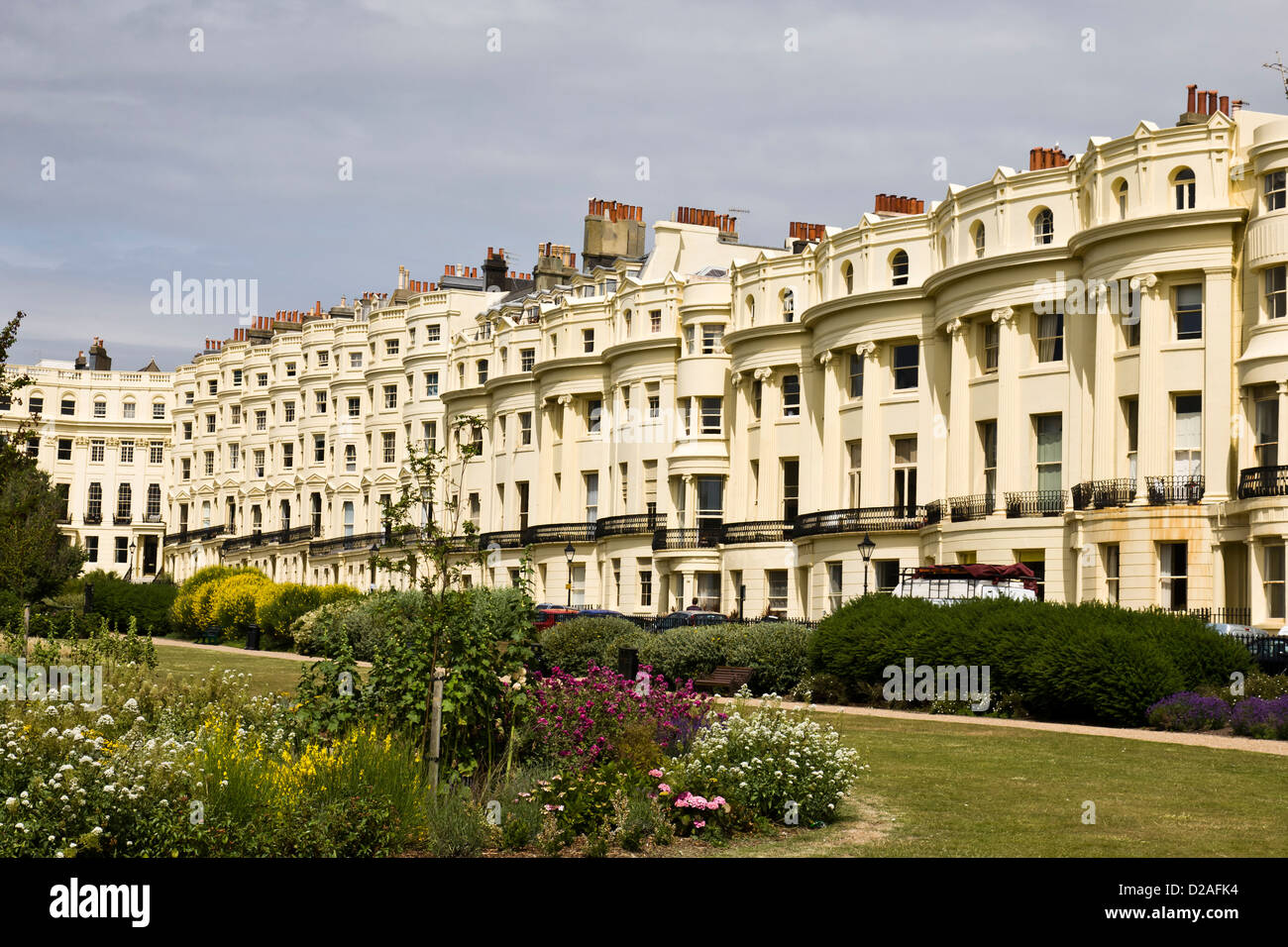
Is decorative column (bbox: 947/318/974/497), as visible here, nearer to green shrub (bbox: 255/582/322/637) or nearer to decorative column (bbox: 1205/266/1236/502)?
decorative column (bbox: 1205/266/1236/502)

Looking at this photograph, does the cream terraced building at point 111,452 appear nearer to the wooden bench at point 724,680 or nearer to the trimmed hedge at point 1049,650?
the wooden bench at point 724,680

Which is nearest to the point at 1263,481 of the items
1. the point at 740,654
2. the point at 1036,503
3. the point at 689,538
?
the point at 1036,503

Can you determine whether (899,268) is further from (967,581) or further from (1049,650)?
(1049,650)

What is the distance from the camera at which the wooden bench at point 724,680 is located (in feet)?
104

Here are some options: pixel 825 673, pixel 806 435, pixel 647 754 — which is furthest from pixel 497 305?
pixel 647 754

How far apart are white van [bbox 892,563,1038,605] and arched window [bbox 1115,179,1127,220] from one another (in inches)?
409

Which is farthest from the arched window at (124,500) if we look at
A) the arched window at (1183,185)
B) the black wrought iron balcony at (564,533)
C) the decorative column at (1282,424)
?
the decorative column at (1282,424)

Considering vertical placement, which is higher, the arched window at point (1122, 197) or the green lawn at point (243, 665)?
the arched window at point (1122, 197)

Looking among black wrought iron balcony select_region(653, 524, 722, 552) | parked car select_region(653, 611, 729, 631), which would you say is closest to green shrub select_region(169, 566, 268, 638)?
black wrought iron balcony select_region(653, 524, 722, 552)

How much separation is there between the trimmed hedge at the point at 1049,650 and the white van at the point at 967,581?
663 cm

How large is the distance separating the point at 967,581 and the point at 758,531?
19.4 m

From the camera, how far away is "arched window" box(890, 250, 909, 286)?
53.0m

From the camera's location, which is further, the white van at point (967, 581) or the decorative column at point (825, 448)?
the decorative column at point (825, 448)
